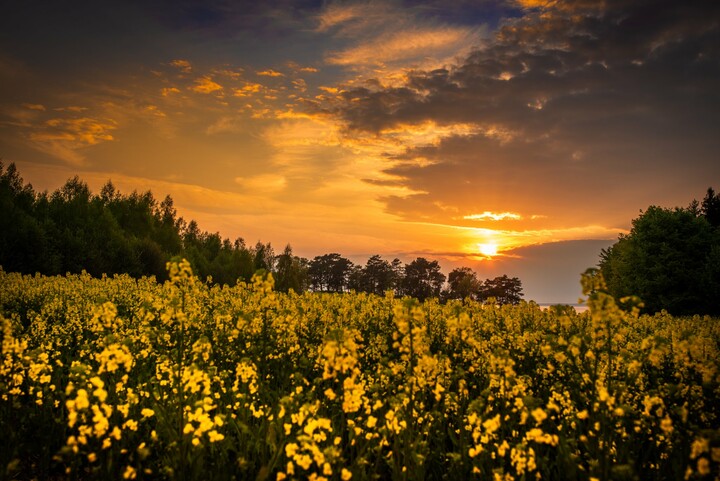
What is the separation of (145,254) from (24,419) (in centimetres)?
6030

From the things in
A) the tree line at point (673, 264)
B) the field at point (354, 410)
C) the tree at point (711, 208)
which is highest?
the tree at point (711, 208)

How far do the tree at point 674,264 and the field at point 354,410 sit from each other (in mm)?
28748

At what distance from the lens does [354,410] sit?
537cm

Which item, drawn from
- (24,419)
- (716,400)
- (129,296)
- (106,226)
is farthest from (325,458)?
(106,226)

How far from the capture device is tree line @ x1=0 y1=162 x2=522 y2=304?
4569cm

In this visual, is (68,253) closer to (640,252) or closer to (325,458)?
(325,458)

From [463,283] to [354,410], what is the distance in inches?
4614

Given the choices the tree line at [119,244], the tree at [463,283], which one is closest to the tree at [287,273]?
the tree line at [119,244]

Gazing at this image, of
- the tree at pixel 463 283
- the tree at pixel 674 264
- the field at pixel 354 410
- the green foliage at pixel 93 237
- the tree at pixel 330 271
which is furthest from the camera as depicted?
the tree at pixel 330 271

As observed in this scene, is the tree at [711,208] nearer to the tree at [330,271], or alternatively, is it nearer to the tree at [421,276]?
the tree at [421,276]

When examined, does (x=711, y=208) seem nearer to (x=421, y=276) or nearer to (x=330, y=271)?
(x=421, y=276)

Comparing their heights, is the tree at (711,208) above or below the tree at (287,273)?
above

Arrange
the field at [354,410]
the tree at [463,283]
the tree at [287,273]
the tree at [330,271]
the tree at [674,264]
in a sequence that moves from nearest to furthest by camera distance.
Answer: the field at [354,410]
the tree at [674,264]
the tree at [287,273]
the tree at [463,283]
the tree at [330,271]

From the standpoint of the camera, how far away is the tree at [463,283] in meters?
116
